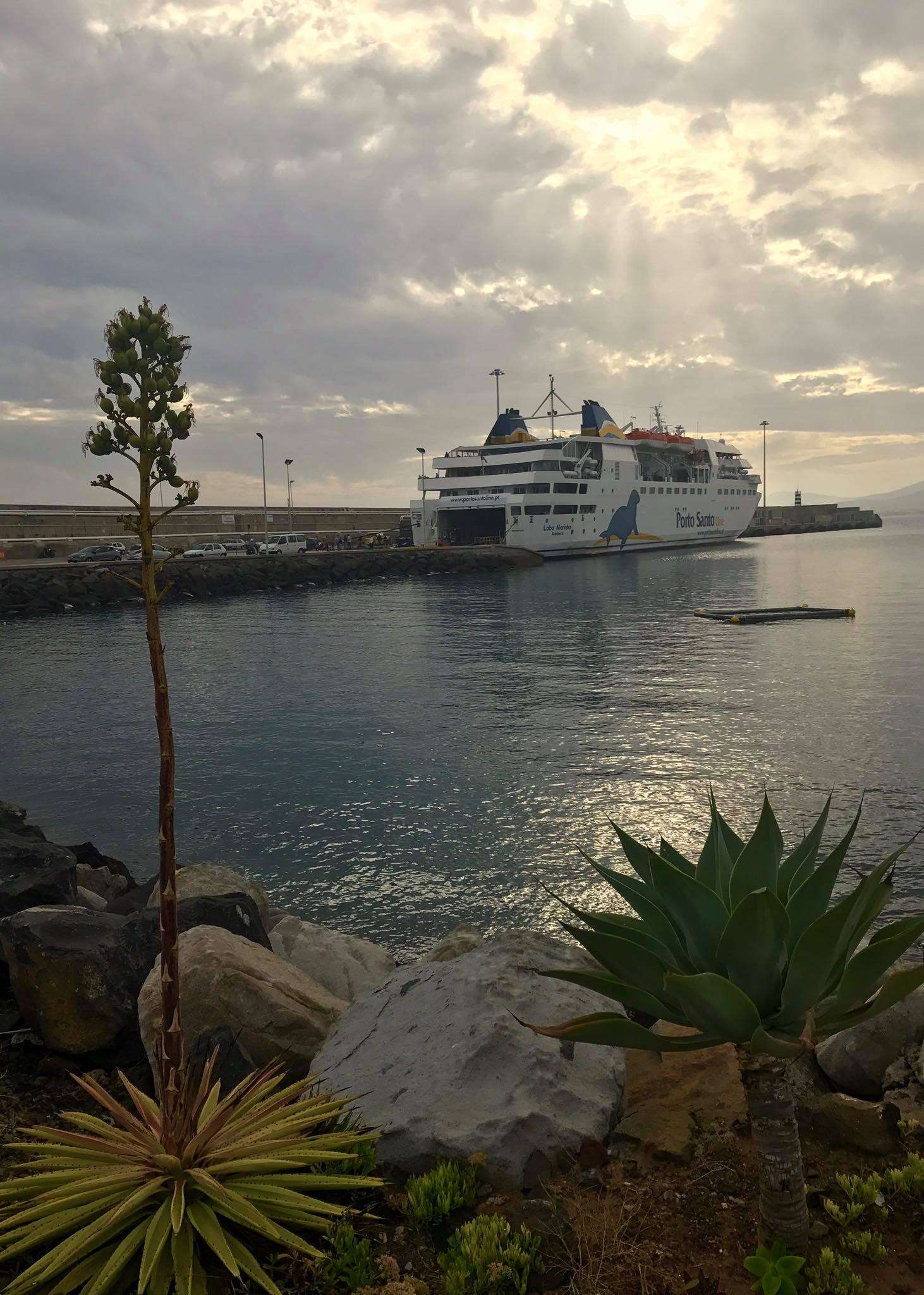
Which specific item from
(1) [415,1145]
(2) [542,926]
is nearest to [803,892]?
(1) [415,1145]

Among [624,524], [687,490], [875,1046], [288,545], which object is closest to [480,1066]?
[875,1046]

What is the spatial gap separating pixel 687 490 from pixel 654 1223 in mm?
88619

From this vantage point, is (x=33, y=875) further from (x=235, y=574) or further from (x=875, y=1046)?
(x=235, y=574)

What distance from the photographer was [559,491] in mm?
70312

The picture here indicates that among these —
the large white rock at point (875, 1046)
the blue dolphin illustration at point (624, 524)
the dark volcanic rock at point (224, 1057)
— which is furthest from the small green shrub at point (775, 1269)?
the blue dolphin illustration at point (624, 524)

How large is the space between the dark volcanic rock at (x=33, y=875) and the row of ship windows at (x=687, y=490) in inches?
2891

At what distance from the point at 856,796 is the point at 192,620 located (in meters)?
33.2

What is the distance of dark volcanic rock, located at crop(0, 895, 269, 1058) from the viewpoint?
5.22 meters

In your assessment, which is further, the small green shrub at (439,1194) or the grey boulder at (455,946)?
the grey boulder at (455,946)

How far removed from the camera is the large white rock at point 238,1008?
4.85 m

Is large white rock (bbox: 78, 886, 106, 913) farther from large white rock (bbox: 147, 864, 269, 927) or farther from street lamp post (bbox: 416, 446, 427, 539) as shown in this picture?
street lamp post (bbox: 416, 446, 427, 539)

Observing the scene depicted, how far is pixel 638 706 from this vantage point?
1978 cm

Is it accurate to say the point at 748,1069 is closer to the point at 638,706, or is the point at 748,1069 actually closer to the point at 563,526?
the point at 638,706

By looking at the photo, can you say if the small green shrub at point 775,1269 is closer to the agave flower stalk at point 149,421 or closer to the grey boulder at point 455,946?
the agave flower stalk at point 149,421
